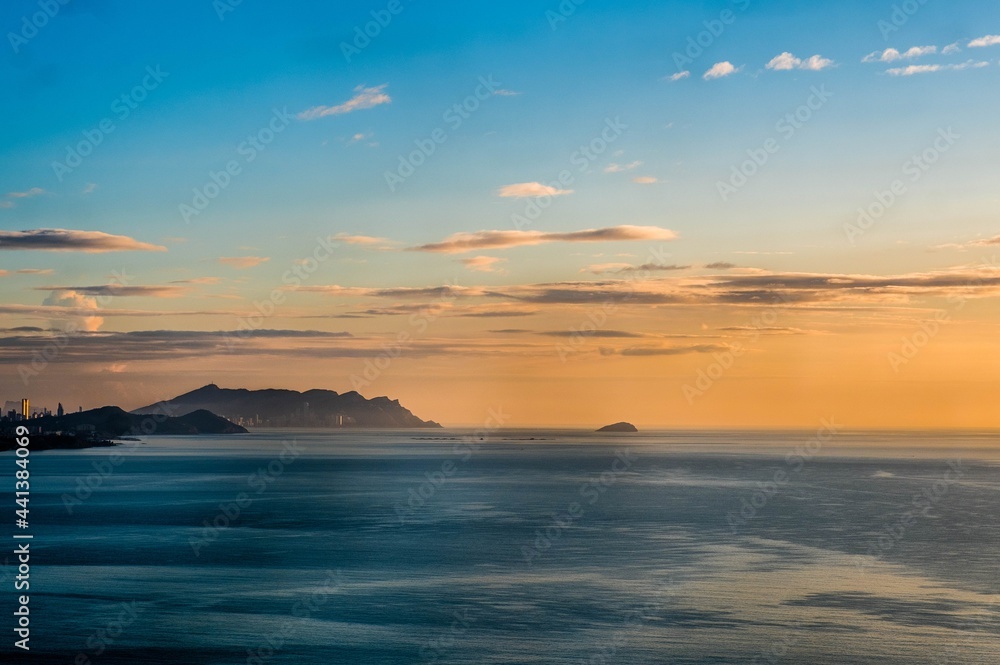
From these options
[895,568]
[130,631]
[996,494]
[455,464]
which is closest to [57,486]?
[455,464]

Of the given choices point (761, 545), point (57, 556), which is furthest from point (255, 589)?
point (761, 545)

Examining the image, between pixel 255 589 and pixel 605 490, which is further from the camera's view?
pixel 605 490

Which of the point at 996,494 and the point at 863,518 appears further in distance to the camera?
the point at 996,494

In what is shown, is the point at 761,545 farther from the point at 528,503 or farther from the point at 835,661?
the point at 528,503

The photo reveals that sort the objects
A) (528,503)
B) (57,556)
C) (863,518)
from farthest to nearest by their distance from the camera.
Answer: (528,503)
(863,518)
(57,556)

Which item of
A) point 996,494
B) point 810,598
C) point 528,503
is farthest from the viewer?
point 996,494

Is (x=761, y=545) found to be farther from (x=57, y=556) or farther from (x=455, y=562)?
(x=57, y=556)
